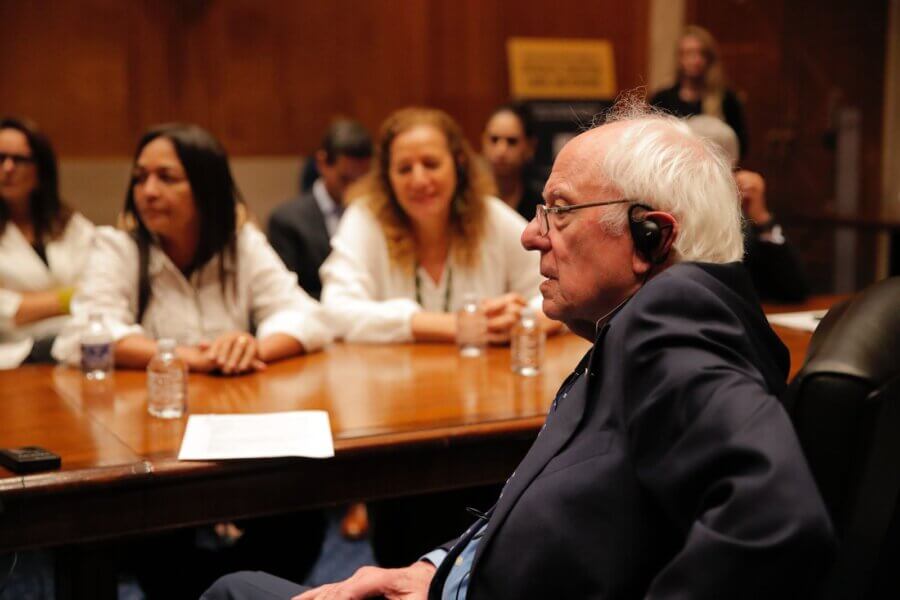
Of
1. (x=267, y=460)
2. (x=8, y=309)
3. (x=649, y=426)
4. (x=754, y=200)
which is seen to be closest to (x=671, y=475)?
(x=649, y=426)

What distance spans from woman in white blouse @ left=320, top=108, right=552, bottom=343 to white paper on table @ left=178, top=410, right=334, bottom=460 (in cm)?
95

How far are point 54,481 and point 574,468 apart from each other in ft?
2.86

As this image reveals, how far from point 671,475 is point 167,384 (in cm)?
128

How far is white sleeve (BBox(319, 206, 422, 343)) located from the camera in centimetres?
276

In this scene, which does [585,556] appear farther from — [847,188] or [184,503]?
[847,188]

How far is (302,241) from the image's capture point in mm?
3977

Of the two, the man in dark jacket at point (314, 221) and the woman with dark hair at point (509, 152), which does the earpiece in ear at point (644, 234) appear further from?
the woman with dark hair at point (509, 152)

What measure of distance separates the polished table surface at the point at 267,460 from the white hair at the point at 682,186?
30.1 inches

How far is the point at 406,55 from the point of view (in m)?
5.90

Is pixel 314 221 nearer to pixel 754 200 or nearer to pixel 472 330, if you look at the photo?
pixel 472 330

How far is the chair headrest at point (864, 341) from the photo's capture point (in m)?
1.09

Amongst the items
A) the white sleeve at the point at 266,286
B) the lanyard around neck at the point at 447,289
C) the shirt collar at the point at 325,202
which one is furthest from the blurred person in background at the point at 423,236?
the shirt collar at the point at 325,202

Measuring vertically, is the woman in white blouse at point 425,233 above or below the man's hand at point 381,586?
above

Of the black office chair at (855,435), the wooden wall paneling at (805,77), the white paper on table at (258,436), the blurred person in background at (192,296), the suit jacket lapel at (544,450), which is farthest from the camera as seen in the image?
the wooden wall paneling at (805,77)
